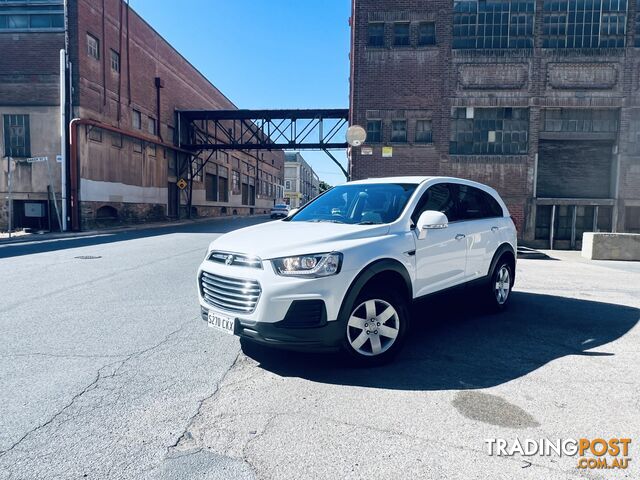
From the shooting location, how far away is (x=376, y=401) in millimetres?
3148

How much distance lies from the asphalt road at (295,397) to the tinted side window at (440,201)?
3.40 feet

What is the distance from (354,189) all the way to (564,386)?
308 cm

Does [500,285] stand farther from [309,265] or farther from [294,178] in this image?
[294,178]

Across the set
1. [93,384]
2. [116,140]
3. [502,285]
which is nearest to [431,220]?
[502,285]

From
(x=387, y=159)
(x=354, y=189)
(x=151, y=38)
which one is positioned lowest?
(x=354, y=189)

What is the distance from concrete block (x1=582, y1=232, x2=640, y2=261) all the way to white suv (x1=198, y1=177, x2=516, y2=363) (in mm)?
10773

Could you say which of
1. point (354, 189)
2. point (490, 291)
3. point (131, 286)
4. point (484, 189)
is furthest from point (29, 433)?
point (484, 189)

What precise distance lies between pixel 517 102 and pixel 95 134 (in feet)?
67.5

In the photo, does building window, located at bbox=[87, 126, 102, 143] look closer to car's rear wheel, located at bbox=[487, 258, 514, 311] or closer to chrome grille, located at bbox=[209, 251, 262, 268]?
chrome grille, located at bbox=[209, 251, 262, 268]

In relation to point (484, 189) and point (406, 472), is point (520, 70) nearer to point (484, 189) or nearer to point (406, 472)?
point (484, 189)

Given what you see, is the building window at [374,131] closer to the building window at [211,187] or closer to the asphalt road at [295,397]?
the asphalt road at [295,397]

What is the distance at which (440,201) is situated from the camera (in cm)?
484

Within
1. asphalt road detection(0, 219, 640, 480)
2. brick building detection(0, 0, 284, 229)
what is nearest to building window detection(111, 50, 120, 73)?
brick building detection(0, 0, 284, 229)

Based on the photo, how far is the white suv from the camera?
3.38 meters
